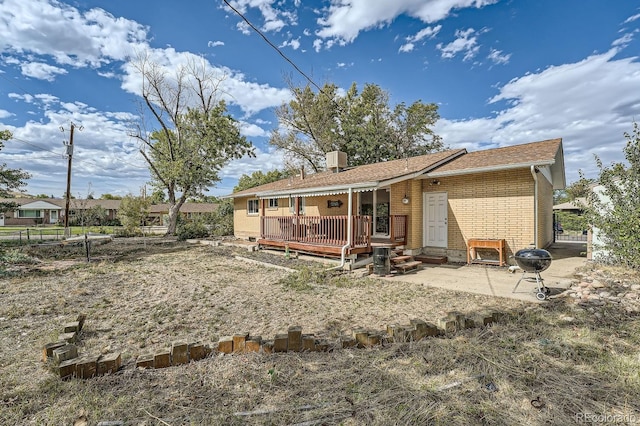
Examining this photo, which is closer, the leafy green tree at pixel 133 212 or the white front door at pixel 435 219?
the white front door at pixel 435 219

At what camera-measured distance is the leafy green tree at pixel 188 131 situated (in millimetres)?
22625

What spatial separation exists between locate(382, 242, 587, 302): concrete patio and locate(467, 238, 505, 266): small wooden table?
0.26m

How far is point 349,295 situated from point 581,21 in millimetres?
11654

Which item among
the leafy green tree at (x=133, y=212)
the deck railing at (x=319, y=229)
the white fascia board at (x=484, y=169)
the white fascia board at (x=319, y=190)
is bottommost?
the deck railing at (x=319, y=229)

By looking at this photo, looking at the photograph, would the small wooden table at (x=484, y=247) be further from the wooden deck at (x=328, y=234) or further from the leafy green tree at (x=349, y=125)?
the leafy green tree at (x=349, y=125)

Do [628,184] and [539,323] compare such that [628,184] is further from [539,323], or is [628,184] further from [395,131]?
A: [395,131]

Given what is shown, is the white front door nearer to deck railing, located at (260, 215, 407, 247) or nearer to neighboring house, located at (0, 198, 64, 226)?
deck railing, located at (260, 215, 407, 247)

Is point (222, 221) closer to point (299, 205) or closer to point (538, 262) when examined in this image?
point (299, 205)

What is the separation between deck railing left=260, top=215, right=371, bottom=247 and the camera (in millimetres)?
9484

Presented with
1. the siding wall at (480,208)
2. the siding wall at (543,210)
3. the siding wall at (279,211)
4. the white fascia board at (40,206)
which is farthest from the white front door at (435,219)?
the white fascia board at (40,206)

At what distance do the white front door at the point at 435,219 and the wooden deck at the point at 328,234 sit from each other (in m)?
1.02

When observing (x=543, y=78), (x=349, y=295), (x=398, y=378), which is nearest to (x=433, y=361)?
(x=398, y=378)

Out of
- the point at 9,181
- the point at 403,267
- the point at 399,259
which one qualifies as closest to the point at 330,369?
the point at 403,267

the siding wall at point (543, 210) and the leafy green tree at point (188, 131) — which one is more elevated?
the leafy green tree at point (188, 131)
